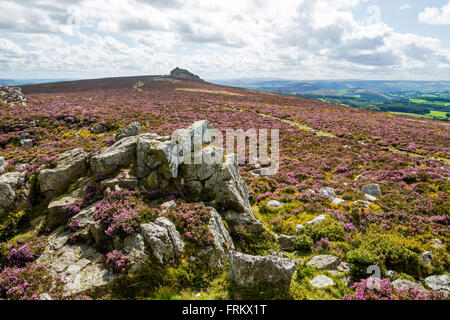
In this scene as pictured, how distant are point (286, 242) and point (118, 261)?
7662 millimetres

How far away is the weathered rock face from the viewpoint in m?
9.65

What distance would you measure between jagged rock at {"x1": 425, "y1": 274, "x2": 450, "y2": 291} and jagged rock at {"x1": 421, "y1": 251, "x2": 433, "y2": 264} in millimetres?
653

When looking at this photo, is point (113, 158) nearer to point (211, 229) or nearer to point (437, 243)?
point (211, 229)

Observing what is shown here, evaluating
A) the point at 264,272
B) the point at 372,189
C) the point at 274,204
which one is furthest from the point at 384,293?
the point at 372,189

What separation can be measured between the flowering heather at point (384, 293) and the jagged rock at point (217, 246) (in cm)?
452

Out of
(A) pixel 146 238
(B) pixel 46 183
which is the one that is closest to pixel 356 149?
(A) pixel 146 238

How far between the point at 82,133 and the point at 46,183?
19.1 meters

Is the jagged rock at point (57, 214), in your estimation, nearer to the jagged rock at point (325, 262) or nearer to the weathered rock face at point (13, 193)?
the weathered rock face at point (13, 193)

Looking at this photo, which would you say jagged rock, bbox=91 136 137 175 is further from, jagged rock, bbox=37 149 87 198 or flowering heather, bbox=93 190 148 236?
flowering heather, bbox=93 190 148 236

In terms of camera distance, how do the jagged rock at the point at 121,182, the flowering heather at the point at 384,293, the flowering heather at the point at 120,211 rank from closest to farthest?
1. the flowering heather at the point at 384,293
2. the flowering heather at the point at 120,211
3. the jagged rock at the point at 121,182

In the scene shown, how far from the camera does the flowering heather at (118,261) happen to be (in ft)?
24.0

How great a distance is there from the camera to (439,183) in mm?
17125

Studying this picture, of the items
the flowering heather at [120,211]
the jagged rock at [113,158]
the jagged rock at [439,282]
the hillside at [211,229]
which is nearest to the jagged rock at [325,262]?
the hillside at [211,229]
